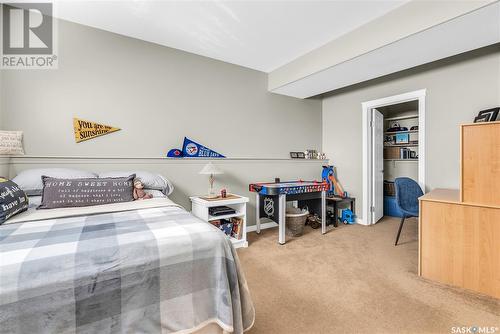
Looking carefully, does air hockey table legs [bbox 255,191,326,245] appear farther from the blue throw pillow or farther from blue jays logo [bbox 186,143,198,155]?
the blue throw pillow

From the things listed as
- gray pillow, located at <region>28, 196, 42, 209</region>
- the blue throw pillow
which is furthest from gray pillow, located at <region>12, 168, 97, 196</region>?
the blue throw pillow

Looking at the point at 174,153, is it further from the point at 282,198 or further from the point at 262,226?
the point at 262,226

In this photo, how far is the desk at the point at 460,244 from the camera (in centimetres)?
180

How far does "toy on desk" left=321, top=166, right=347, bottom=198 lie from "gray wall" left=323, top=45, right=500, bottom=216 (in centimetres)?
23

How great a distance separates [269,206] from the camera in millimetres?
3320

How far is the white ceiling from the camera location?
86.5 inches

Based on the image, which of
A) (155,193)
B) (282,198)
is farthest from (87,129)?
(282,198)

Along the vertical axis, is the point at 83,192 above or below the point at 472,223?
above

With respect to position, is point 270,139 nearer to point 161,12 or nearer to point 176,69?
point 176,69

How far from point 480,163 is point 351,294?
1.44 meters

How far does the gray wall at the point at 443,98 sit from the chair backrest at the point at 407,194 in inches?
12.9

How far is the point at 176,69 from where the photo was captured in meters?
3.03

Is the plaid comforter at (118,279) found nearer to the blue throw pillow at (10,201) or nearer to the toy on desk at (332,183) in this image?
the blue throw pillow at (10,201)

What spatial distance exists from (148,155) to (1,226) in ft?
5.16
